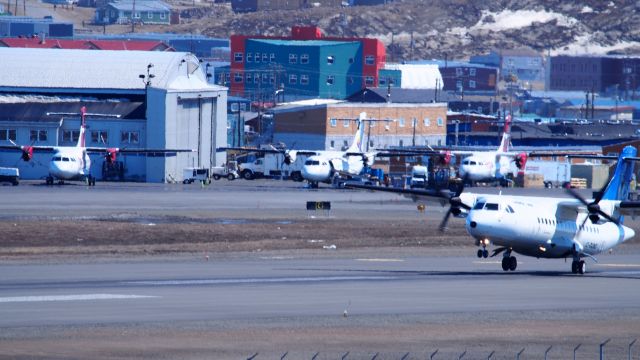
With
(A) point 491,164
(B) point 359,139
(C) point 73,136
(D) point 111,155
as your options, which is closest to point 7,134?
(C) point 73,136

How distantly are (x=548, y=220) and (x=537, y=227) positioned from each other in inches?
29.6

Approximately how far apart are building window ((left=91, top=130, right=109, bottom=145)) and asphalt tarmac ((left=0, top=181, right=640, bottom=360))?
5170 centimetres

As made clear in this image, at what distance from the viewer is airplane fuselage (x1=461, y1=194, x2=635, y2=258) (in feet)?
131

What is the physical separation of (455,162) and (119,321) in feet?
253

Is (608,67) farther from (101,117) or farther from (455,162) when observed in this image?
(101,117)

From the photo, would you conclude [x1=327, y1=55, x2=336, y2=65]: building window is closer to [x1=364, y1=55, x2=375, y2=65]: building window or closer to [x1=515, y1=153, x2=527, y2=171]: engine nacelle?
[x1=364, y1=55, x2=375, y2=65]: building window

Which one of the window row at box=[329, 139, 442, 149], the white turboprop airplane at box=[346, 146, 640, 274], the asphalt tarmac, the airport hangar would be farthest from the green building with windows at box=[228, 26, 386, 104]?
the white turboprop airplane at box=[346, 146, 640, 274]

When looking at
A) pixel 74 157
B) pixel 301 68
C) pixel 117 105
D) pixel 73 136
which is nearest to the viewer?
pixel 74 157

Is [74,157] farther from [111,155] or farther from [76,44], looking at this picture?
[76,44]

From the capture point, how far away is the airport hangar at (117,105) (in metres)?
97.9

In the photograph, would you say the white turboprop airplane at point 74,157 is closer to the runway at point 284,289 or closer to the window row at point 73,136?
the window row at point 73,136

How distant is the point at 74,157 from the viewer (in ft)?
285

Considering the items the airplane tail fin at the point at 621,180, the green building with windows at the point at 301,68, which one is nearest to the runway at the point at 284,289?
the airplane tail fin at the point at 621,180

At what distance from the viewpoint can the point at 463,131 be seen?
13138cm
